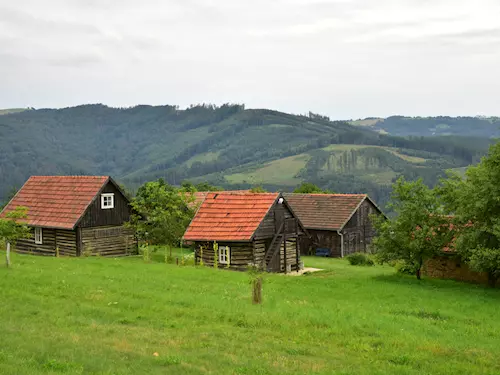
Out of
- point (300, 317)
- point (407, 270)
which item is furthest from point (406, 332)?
point (407, 270)

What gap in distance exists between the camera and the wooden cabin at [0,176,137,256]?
4509 centimetres

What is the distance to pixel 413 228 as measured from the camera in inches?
1474

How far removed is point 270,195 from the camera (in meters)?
43.4

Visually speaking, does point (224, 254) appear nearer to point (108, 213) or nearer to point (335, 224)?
point (108, 213)

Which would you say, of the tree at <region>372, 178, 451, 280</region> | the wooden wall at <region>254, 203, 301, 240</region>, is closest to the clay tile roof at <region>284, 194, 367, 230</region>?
the wooden wall at <region>254, 203, 301, 240</region>

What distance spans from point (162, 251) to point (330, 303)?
A: 31214 millimetres

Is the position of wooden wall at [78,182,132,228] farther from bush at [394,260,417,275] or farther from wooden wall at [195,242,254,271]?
bush at [394,260,417,275]

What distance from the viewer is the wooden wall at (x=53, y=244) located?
45.2m

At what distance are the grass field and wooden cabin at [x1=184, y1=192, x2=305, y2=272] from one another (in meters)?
8.67

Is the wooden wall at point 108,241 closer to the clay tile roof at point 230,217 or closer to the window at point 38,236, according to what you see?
the window at point 38,236

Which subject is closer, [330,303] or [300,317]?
[300,317]

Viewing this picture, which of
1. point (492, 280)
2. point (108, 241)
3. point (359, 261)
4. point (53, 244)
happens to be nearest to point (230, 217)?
point (108, 241)

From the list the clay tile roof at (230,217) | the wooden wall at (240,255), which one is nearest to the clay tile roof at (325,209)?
the clay tile roof at (230,217)

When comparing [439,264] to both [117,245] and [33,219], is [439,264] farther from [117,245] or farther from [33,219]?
[33,219]
